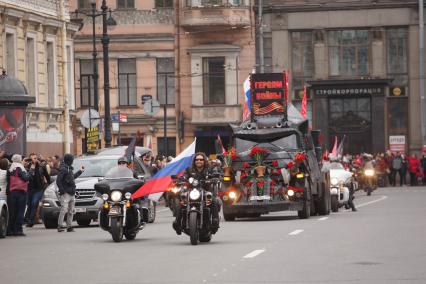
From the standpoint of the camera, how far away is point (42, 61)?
53469 mm

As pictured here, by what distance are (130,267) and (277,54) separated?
55.2 metres

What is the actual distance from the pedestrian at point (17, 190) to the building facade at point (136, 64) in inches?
1670

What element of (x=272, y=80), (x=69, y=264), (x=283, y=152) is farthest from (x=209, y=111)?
(x=69, y=264)

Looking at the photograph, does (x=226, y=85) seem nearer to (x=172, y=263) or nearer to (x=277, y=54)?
(x=277, y=54)

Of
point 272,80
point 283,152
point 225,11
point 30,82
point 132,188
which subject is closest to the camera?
point 132,188

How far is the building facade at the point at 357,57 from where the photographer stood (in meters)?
73.4

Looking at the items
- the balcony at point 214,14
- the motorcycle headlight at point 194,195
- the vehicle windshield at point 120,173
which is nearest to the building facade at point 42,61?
the balcony at point 214,14

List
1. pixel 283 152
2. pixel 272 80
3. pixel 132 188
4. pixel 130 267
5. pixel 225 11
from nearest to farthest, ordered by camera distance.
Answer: pixel 130 267 → pixel 132 188 → pixel 283 152 → pixel 272 80 → pixel 225 11

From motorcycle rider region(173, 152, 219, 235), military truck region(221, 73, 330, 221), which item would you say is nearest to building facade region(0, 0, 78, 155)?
military truck region(221, 73, 330, 221)

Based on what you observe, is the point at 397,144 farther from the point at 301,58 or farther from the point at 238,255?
the point at 238,255

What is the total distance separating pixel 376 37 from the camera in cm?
7356

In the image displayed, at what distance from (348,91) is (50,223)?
41.3 metres

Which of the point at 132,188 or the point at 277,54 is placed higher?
the point at 277,54

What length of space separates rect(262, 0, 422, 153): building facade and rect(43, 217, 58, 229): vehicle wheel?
39814 millimetres
